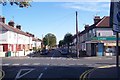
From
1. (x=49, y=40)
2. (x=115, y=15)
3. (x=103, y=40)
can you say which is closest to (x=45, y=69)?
(x=115, y=15)

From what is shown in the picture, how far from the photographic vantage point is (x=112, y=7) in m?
10.3

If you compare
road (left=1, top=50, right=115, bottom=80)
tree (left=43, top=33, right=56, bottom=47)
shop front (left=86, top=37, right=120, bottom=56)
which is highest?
tree (left=43, top=33, right=56, bottom=47)

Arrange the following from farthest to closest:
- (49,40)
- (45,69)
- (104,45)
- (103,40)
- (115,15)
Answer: (49,40) < (103,40) < (104,45) < (45,69) < (115,15)

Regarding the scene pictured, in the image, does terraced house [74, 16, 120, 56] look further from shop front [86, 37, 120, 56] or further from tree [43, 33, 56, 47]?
tree [43, 33, 56, 47]

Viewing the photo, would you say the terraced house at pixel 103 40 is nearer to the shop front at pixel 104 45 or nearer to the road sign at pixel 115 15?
the shop front at pixel 104 45

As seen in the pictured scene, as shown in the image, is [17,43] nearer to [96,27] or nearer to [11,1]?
[96,27]

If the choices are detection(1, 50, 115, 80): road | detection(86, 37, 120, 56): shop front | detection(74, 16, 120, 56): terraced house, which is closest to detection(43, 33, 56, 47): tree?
detection(74, 16, 120, 56): terraced house

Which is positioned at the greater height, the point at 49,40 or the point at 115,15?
the point at 49,40

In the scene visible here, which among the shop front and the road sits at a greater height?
the shop front

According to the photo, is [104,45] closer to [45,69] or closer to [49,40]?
[45,69]

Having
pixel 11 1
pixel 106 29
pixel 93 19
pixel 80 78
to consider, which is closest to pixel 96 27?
pixel 106 29

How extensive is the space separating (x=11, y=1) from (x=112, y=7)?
5.11m

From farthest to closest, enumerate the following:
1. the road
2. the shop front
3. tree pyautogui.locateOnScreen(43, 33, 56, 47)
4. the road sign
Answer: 1. tree pyautogui.locateOnScreen(43, 33, 56, 47)
2. the shop front
3. the road
4. the road sign

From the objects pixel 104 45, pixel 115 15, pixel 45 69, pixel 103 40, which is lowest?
pixel 45 69
